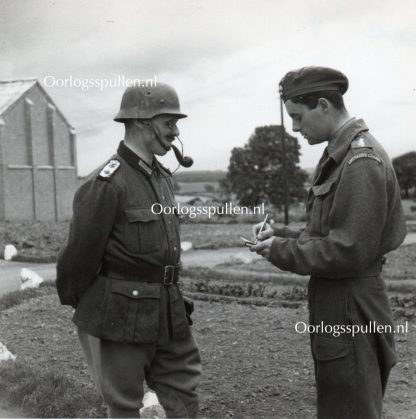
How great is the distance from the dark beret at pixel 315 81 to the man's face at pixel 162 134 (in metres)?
0.75

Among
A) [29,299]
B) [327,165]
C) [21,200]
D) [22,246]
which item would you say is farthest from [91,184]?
[21,200]

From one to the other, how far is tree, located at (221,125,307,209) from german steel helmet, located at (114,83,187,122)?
3472 cm

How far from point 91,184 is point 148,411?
1.87 metres

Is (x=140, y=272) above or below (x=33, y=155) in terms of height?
below

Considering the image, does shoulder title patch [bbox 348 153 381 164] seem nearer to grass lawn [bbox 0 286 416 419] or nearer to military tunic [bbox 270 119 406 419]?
military tunic [bbox 270 119 406 419]

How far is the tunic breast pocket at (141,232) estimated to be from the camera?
3.42 m

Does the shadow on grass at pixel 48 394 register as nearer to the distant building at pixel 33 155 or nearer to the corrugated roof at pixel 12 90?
the distant building at pixel 33 155

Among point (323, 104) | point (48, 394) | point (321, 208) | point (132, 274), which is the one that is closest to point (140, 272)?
point (132, 274)

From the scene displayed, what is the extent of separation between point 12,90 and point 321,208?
35.7 metres

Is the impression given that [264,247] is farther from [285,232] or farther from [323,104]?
[323,104]

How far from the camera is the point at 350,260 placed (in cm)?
289

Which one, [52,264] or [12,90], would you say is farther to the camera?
[12,90]

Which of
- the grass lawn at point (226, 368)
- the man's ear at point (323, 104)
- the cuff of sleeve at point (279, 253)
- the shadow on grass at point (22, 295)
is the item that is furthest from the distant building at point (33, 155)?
the man's ear at point (323, 104)

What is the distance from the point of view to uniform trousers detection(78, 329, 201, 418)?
3383 millimetres
